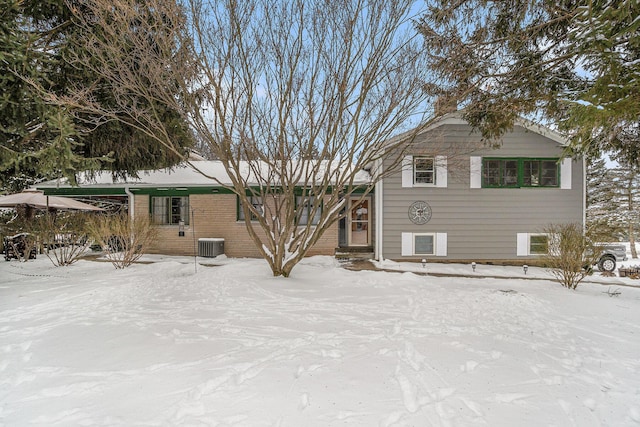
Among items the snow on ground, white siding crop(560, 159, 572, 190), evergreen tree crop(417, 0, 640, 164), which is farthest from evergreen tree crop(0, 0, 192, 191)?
white siding crop(560, 159, 572, 190)

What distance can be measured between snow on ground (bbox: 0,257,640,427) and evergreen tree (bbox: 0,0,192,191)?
8.47 feet

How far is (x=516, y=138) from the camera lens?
1087cm

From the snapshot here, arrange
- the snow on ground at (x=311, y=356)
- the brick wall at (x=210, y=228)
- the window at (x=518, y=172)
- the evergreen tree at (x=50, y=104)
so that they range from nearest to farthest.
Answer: the snow on ground at (x=311, y=356) → the evergreen tree at (x=50, y=104) → the window at (x=518, y=172) → the brick wall at (x=210, y=228)

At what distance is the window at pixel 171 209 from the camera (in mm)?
11906

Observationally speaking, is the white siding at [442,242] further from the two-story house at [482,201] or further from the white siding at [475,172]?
the white siding at [475,172]

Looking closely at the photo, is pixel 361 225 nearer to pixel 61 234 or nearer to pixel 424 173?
pixel 424 173

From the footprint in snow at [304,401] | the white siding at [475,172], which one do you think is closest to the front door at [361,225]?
the white siding at [475,172]

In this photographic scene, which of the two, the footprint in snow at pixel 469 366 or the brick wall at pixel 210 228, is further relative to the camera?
the brick wall at pixel 210 228

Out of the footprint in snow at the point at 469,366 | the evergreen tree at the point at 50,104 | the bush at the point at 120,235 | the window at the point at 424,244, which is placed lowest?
the footprint in snow at the point at 469,366

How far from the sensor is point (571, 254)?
6957 millimetres

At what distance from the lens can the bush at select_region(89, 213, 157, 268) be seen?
8195 mm

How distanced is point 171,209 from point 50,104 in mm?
6392

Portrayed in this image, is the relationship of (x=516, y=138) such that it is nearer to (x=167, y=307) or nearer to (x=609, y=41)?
(x=609, y=41)

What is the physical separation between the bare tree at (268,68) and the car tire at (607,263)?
9.67 m
